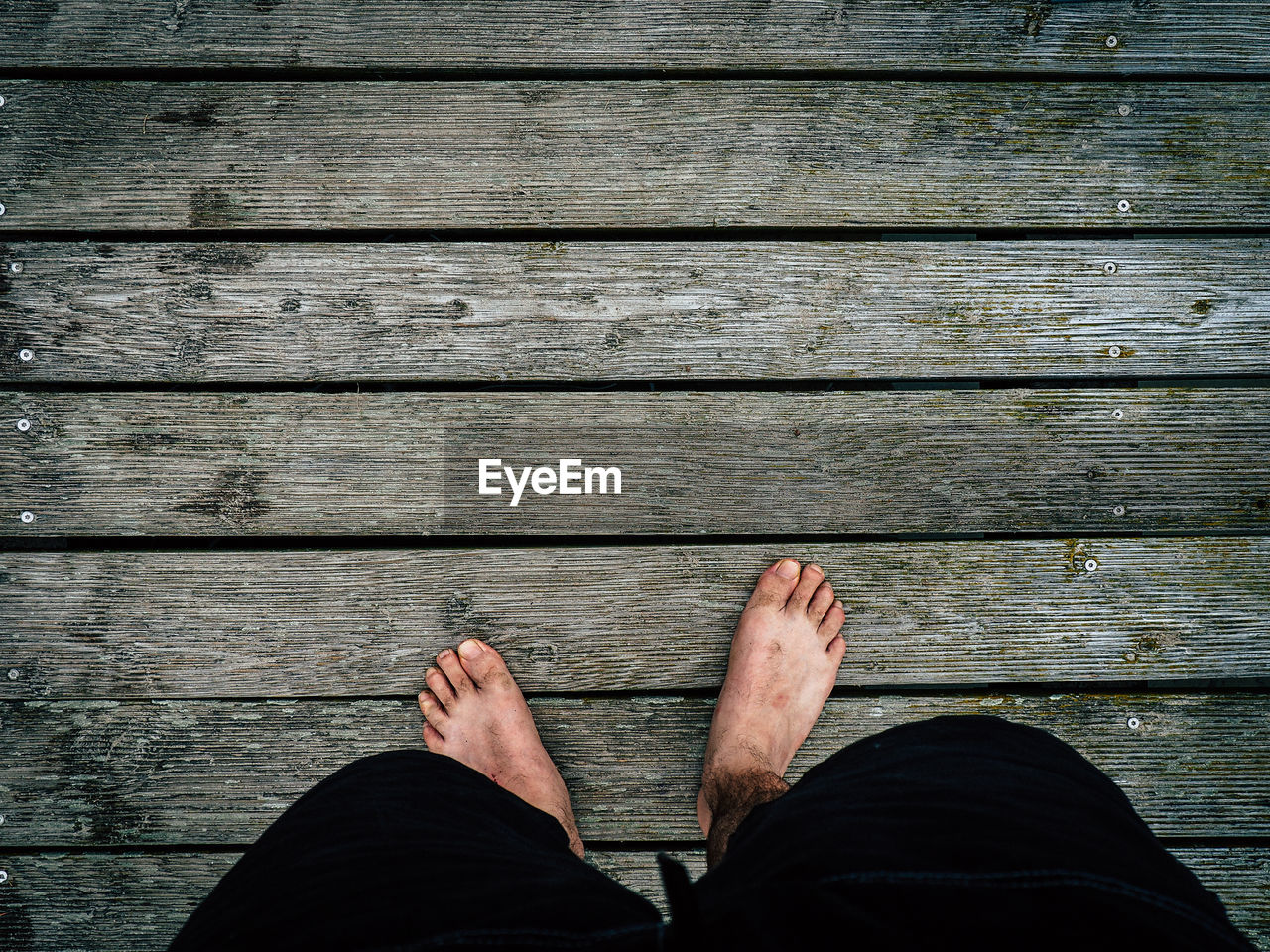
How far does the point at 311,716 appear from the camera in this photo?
1.26 m

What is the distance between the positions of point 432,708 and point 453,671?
8cm

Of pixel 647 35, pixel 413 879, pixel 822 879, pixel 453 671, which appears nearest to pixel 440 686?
pixel 453 671

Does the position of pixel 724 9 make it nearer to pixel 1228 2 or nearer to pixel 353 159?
pixel 353 159

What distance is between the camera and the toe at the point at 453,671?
4.09ft

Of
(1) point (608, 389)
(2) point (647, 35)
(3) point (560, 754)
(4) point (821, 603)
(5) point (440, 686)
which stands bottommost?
(3) point (560, 754)

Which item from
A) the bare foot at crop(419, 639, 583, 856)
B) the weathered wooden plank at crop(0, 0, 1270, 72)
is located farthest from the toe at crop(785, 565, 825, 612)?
the weathered wooden plank at crop(0, 0, 1270, 72)

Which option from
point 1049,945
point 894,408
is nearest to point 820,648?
A: point 894,408

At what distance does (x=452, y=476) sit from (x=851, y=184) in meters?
0.92

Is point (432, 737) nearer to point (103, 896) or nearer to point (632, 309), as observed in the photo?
point (103, 896)

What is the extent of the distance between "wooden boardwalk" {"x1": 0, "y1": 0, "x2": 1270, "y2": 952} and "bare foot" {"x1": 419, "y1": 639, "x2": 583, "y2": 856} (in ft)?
0.16

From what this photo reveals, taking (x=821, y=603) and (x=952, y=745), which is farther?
(x=821, y=603)

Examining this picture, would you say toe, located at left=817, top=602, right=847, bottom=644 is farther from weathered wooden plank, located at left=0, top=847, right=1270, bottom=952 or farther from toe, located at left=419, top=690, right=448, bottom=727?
toe, located at left=419, top=690, right=448, bottom=727

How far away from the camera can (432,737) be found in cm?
126

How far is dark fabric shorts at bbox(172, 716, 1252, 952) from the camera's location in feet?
2.01
